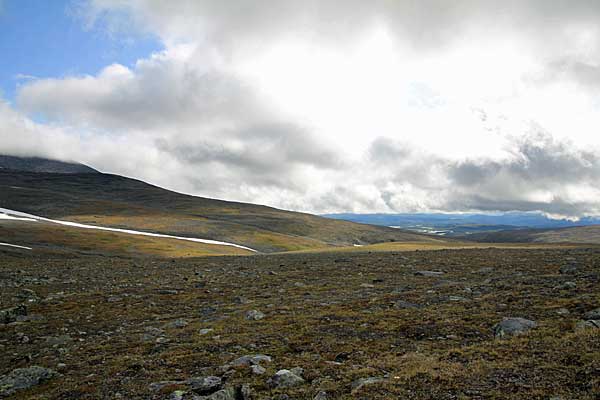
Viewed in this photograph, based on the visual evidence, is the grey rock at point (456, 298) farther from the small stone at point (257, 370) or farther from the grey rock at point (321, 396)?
the grey rock at point (321, 396)

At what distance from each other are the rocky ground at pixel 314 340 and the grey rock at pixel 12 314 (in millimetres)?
84

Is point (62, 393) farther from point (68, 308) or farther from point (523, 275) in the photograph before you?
point (523, 275)

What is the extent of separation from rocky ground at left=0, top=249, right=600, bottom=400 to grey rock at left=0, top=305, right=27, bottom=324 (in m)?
0.08

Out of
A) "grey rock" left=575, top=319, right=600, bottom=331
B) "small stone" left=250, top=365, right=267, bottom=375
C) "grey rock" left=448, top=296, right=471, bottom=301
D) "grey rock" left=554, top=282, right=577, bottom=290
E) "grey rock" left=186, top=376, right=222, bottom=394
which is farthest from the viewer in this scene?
"grey rock" left=554, top=282, right=577, bottom=290

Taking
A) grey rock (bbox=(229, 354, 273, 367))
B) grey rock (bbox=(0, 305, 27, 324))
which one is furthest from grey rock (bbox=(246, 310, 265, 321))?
grey rock (bbox=(0, 305, 27, 324))

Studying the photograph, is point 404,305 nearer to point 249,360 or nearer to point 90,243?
point 249,360

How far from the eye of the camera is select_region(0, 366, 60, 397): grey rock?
12502mm

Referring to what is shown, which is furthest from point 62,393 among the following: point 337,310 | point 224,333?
point 337,310

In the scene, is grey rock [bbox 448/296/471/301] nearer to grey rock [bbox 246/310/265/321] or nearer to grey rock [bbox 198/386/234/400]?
grey rock [bbox 246/310/265/321]

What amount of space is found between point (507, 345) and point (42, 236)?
110401 mm

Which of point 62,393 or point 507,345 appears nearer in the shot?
point 62,393

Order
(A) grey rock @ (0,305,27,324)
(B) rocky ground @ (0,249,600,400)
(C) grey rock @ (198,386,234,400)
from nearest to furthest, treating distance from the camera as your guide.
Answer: (C) grey rock @ (198,386,234,400)
(B) rocky ground @ (0,249,600,400)
(A) grey rock @ (0,305,27,324)

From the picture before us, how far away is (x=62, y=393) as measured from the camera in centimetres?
1187

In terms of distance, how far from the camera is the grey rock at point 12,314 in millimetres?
21427
